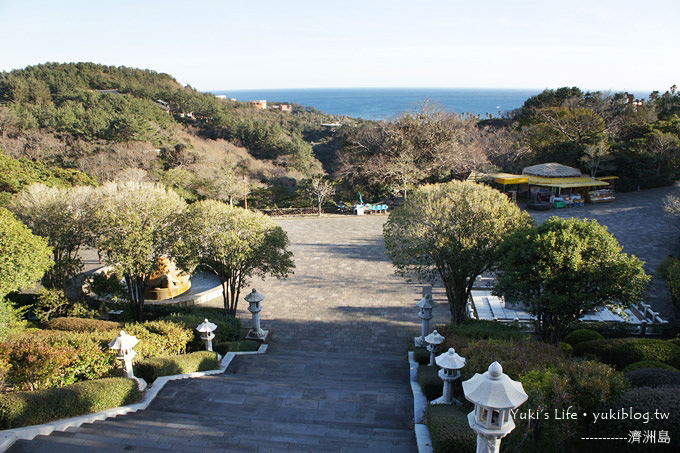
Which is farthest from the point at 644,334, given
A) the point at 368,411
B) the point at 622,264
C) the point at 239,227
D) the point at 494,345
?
the point at 239,227

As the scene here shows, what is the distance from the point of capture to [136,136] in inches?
1548

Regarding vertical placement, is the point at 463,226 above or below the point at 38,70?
below

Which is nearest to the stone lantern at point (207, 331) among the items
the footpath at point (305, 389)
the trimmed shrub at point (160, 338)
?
the trimmed shrub at point (160, 338)

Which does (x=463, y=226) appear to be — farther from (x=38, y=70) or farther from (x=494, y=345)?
(x=38, y=70)

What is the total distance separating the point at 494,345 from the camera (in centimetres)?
743

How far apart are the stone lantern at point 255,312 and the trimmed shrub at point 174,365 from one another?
2128 mm

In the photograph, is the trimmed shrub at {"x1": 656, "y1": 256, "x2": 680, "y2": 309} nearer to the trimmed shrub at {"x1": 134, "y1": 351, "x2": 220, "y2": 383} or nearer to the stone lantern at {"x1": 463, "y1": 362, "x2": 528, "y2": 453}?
the stone lantern at {"x1": 463, "y1": 362, "x2": 528, "y2": 453}

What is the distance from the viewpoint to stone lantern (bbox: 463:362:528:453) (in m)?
3.98

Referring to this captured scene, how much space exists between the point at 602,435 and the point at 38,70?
236ft

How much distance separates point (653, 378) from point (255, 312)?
8497mm

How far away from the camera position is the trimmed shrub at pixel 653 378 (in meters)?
6.67

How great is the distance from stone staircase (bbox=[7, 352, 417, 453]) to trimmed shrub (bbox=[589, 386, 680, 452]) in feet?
8.11

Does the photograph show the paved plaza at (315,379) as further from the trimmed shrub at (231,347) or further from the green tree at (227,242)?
the green tree at (227,242)

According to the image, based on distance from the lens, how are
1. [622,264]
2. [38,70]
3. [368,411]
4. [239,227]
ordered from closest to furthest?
[368,411] < [622,264] < [239,227] < [38,70]
